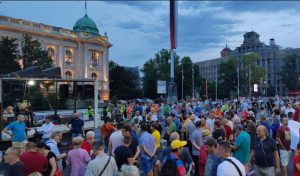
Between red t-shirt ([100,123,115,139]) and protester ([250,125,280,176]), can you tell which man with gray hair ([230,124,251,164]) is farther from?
red t-shirt ([100,123,115,139])

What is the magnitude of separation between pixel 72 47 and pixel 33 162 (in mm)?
70594

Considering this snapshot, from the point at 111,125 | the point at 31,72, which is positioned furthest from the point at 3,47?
the point at 111,125

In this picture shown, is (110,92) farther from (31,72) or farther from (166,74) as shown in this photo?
(31,72)

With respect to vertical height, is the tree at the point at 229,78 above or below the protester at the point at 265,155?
above

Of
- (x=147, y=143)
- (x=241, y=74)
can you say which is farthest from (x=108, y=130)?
(x=241, y=74)

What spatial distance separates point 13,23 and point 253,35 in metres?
119

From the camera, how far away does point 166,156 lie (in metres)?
5.93

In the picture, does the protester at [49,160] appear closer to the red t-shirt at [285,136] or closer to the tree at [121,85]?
the red t-shirt at [285,136]

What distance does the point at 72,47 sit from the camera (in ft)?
244

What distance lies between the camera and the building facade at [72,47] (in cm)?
6304

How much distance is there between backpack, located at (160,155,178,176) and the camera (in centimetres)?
580

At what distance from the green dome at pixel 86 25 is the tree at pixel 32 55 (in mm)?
29883

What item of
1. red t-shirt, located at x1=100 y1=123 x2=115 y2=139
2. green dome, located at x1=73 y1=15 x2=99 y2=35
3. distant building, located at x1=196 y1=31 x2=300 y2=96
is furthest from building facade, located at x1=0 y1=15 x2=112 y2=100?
distant building, located at x1=196 y1=31 x2=300 y2=96

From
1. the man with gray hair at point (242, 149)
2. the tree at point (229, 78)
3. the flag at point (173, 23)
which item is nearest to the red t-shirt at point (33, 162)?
the man with gray hair at point (242, 149)
